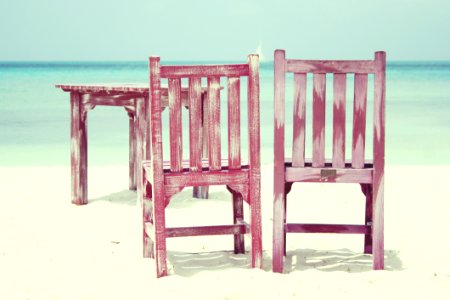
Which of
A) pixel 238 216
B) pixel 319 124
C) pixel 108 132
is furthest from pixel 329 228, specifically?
pixel 108 132

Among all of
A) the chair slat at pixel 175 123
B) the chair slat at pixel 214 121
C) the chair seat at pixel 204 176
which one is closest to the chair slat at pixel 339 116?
the chair seat at pixel 204 176

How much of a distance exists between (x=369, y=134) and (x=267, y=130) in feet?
7.92

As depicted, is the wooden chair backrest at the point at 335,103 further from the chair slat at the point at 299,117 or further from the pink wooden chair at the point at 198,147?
the pink wooden chair at the point at 198,147

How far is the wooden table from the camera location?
639 centimetres

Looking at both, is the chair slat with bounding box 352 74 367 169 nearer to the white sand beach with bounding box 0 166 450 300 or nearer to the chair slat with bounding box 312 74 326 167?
the chair slat with bounding box 312 74 326 167

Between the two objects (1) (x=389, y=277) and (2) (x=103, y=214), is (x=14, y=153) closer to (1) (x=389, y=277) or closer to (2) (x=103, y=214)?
(2) (x=103, y=214)

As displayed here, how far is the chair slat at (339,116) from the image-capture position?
13.8 ft

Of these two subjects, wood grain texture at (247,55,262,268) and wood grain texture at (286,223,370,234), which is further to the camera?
wood grain texture at (286,223,370,234)

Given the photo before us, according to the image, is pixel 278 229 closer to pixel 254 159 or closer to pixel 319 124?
pixel 254 159

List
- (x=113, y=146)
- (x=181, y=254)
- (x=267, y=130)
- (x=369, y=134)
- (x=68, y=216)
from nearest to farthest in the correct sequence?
(x=181, y=254) → (x=68, y=216) → (x=113, y=146) → (x=369, y=134) → (x=267, y=130)

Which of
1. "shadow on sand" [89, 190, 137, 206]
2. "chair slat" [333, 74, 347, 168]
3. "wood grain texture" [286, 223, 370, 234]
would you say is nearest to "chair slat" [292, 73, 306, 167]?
"chair slat" [333, 74, 347, 168]

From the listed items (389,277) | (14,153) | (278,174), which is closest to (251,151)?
(278,174)

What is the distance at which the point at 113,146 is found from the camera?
1323cm

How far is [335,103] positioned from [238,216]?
1.10 meters
